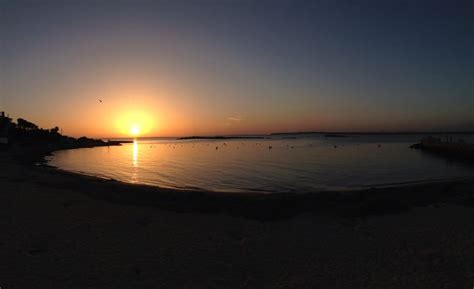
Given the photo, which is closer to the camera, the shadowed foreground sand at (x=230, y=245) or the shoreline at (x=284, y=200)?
the shadowed foreground sand at (x=230, y=245)

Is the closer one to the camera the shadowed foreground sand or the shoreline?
the shadowed foreground sand

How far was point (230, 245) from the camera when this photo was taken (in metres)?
10.2

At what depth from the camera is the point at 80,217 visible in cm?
1299

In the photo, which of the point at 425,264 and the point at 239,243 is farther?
the point at 239,243

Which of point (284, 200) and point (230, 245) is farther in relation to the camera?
point (284, 200)

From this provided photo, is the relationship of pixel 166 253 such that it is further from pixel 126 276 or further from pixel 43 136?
pixel 43 136

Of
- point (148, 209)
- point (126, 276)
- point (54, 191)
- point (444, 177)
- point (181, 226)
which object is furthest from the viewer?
point (444, 177)

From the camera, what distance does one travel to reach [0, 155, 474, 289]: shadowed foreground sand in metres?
7.70

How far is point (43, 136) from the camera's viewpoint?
107 meters

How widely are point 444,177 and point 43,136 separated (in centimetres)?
11538

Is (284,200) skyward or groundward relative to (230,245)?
skyward

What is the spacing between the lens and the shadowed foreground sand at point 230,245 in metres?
7.70

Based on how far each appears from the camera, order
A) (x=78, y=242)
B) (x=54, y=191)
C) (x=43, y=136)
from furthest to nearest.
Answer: (x=43, y=136), (x=54, y=191), (x=78, y=242)

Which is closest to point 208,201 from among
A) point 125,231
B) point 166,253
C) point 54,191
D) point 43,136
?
point 125,231
